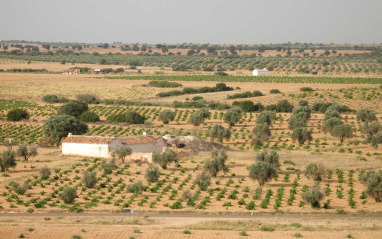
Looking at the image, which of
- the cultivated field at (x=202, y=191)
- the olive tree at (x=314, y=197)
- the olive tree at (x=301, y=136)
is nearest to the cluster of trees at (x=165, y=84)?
the cultivated field at (x=202, y=191)

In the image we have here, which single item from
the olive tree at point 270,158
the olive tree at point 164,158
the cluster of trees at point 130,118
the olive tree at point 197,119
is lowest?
the cluster of trees at point 130,118

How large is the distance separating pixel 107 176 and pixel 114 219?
1134cm

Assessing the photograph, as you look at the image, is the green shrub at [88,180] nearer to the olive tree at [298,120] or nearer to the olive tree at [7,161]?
the olive tree at [7,161]

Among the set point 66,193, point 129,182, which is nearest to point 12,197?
point 66,193

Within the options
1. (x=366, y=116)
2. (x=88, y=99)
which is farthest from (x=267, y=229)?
(x=88, y=99)

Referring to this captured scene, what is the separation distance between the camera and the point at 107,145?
47.1 metres

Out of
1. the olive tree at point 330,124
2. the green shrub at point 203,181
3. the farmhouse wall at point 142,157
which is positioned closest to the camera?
the green shrub at point 203,181

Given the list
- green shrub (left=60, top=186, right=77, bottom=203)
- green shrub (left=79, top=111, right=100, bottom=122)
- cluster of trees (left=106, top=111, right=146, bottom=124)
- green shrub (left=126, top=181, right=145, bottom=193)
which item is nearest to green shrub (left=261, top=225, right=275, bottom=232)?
green shrub (left=126, top=181, right=145, bottom=193)

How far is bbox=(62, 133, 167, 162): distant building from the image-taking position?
47344mm

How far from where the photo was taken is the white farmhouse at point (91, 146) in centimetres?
4731

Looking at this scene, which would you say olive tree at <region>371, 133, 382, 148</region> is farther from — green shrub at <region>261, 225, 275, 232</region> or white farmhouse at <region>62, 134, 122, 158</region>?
green shrub at <region>261, 225, 275, 232</region>

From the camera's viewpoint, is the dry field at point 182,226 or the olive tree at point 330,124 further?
the olive tree at point 330,124

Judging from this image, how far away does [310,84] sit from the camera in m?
113

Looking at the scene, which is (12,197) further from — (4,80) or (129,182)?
(4,80)
